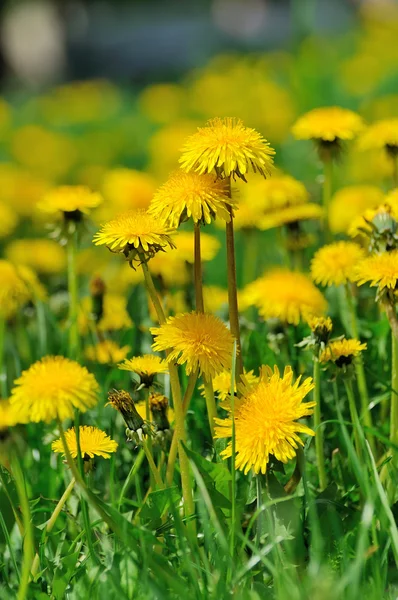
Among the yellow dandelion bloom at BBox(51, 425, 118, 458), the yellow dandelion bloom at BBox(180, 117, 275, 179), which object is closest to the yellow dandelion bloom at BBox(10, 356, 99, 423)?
the yellow dandelion bloom at BBox(51, 425, 118, 458)

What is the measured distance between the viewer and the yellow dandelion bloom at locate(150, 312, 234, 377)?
1.08 meters

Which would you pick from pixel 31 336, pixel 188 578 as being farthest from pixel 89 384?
pixel 31 336

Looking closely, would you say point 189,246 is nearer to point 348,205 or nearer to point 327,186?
point 327,186

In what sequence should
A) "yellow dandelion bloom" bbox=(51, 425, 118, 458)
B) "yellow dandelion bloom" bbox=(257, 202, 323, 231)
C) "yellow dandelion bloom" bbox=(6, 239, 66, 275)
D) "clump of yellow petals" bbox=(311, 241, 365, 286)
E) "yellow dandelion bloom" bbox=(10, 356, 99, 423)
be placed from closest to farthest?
"yellow dandelion bloom" bbox=(10, 356, 99, 423) → "yellow dandelion bloom" bbox=(51, 425, 118, 458) → "clump of yellow petals" bbox=(311, 241, 365, 286) → "yellow dandelion bloom" bbox=(257, 202, 323, 231) → "yellow dandelion bloom" bbox=(6, 239, 66, 275)

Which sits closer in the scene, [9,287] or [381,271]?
[381,271]

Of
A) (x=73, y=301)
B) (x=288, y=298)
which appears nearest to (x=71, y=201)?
(x=73, y=301)

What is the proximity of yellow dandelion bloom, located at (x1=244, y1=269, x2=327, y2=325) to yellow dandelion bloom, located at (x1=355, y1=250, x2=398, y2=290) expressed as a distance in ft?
0.91

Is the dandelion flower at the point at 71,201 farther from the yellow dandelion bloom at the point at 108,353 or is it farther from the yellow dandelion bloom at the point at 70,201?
the yellow dandelion bloom at the point at 108,353

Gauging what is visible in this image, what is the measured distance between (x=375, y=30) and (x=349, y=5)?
8.83m

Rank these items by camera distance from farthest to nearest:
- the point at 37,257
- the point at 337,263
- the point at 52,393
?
the point at 37,257 < the point at 337,263 < the point at 52,393

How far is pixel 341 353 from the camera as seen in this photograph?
1244mm

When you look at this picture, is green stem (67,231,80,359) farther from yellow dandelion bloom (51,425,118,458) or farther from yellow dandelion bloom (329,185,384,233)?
yellow dandelion bloom (329,185,384,233)

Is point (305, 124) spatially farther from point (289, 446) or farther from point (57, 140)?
point (57, 140)

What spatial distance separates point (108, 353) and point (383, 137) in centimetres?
63
